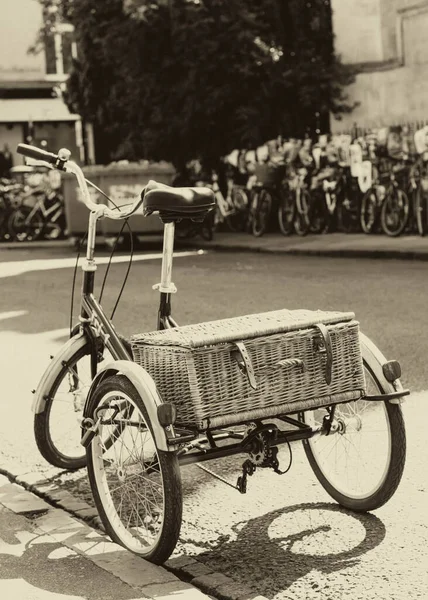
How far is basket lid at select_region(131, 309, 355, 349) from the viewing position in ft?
14.2

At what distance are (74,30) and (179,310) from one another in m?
14.2

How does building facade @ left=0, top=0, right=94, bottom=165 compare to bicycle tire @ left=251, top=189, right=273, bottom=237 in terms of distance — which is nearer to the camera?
bicycle tire @ left=251, top=189, right=273, bottom=237

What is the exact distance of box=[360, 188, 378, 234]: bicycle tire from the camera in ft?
64.5

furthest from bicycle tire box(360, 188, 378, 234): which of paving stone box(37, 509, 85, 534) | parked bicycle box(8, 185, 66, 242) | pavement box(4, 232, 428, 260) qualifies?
paving stone box(37, 509, 85, 534)

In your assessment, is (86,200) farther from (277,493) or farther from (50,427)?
(277,493)

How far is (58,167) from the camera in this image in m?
5.52

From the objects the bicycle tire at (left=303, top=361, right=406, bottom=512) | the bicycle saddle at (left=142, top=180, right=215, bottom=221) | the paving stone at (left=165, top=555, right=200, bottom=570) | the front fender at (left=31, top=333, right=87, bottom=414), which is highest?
the bicycle saddle at (left=142, top=180, right=215, bottom=221)

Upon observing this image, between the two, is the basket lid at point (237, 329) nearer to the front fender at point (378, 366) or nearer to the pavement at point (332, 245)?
the front fender at point (378, 366)

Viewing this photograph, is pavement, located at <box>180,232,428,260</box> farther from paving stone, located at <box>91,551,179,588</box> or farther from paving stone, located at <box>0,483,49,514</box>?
paving stone, located at <box>91,551,179,588</box>

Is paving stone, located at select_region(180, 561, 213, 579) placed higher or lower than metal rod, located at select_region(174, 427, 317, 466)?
lower

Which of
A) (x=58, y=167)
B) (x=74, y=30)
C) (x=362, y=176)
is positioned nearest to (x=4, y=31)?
(x=74, y=30)

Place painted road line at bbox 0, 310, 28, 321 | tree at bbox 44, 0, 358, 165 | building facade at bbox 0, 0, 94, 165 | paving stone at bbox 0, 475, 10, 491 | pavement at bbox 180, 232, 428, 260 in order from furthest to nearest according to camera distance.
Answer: building facade at bbox 0, 0, 94, 165
tree at bbox 44, 0, 358, 165
pavement at bbox 180, 232, 428, 260
painted road line at bbox 0, 310, 28, 321
paving stone at bbox 0, 475, 10, 491

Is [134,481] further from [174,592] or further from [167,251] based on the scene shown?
[167,251]

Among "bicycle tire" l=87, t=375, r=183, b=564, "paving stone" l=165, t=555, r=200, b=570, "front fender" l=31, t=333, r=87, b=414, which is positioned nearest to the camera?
"bicycle tire" l=87, t=375, r=183, b=564
